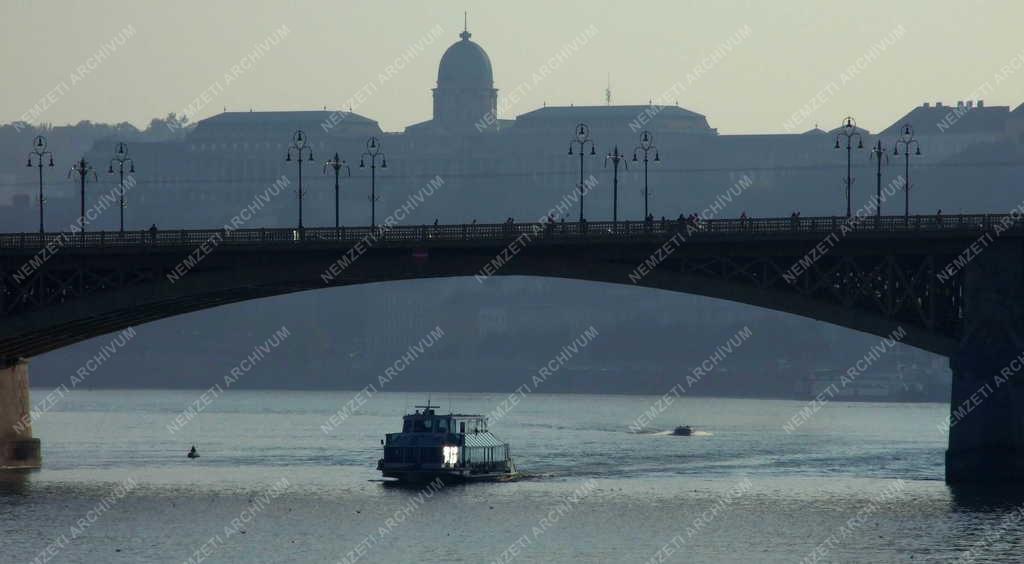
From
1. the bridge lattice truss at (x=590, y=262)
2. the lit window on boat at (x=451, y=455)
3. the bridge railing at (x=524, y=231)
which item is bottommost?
the lit window on boat at (x=451, y=455)

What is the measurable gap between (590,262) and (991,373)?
65.1 feet

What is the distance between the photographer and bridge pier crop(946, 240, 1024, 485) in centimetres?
12338

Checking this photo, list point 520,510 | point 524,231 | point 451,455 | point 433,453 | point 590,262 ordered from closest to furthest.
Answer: point 520,510 → point 524,231 → point 590,262 → point 433,453 → point 451,455

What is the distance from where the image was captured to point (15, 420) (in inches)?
5645

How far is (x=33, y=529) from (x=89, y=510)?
8.01 m

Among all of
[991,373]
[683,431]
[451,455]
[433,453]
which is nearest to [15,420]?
[433,453]

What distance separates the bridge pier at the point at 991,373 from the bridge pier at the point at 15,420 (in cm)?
5037

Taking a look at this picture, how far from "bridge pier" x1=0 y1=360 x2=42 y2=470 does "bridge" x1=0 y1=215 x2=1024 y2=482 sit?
6885 mm

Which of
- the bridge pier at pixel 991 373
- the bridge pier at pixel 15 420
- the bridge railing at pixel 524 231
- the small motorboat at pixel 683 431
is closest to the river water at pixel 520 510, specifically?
the bridge pier at pixel 991 373

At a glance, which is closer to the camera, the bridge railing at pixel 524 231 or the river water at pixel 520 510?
the river water at pixel 520 510

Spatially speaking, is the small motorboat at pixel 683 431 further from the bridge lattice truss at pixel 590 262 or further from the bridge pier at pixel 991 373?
the bridge pier at pixel 991 373

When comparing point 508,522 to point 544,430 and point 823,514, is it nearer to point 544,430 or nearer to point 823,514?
point 823,514

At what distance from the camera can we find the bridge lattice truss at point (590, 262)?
4970 inches

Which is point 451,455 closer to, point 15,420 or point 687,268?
point 687,268
